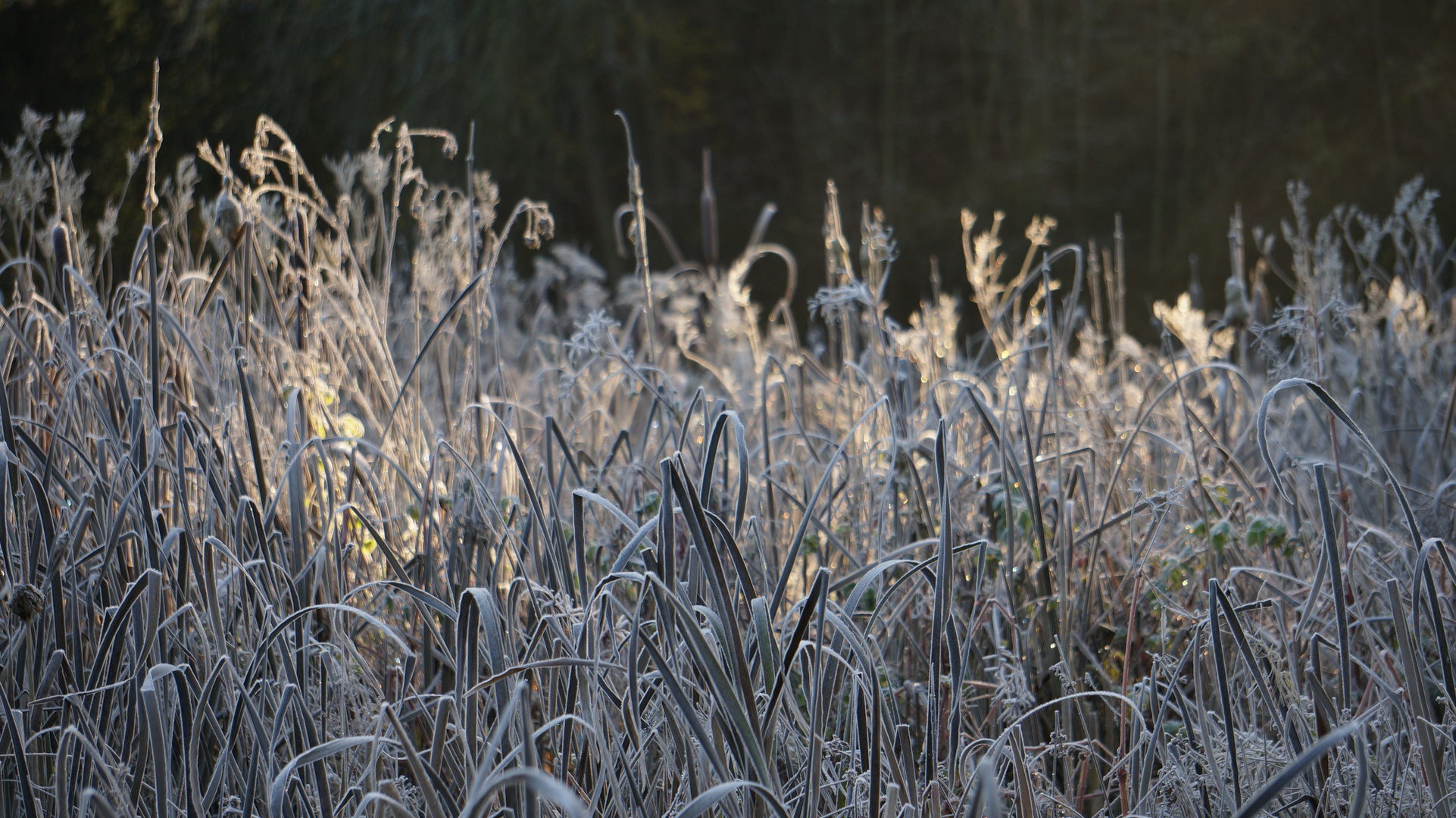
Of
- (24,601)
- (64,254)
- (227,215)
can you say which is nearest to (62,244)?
(64,254)

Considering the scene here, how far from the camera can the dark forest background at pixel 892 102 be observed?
4.85m

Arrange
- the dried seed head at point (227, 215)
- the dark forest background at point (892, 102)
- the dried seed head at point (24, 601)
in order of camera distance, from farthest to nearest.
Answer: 1. the dark forest background at point (892, 102)
2. the dried seed head at point (227, 215)
3. the dried seed head at point (24, 601)

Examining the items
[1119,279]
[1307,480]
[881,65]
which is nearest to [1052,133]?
[881,65]

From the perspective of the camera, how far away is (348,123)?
4793 mm

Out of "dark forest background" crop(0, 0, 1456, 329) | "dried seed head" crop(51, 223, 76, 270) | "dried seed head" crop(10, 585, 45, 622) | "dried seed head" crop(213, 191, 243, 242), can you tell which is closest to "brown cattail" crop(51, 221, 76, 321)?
"dried seed head" crop(51, 223, 76, 270)

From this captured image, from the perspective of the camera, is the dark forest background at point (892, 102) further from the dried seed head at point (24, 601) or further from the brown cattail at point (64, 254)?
the dried seed head at point (24, 601)

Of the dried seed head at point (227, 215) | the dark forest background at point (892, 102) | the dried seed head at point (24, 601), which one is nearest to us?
the dried seed head at point (24, 601)

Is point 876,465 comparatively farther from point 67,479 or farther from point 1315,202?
point 1315,202

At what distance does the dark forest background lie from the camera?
15.9 ft

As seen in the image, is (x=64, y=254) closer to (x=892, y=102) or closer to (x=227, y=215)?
(x=227, y=215)

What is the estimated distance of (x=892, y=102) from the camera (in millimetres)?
6219

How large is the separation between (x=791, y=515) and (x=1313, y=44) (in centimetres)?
581

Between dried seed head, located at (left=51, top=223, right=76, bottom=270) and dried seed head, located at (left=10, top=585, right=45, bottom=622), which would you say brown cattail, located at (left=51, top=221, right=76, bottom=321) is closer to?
dried seed head, located at (left=51, top=223, right=76, bottom=270)

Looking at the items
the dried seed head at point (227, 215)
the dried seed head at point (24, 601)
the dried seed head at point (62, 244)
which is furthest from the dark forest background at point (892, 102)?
the dried seed head at point (24, 601)
